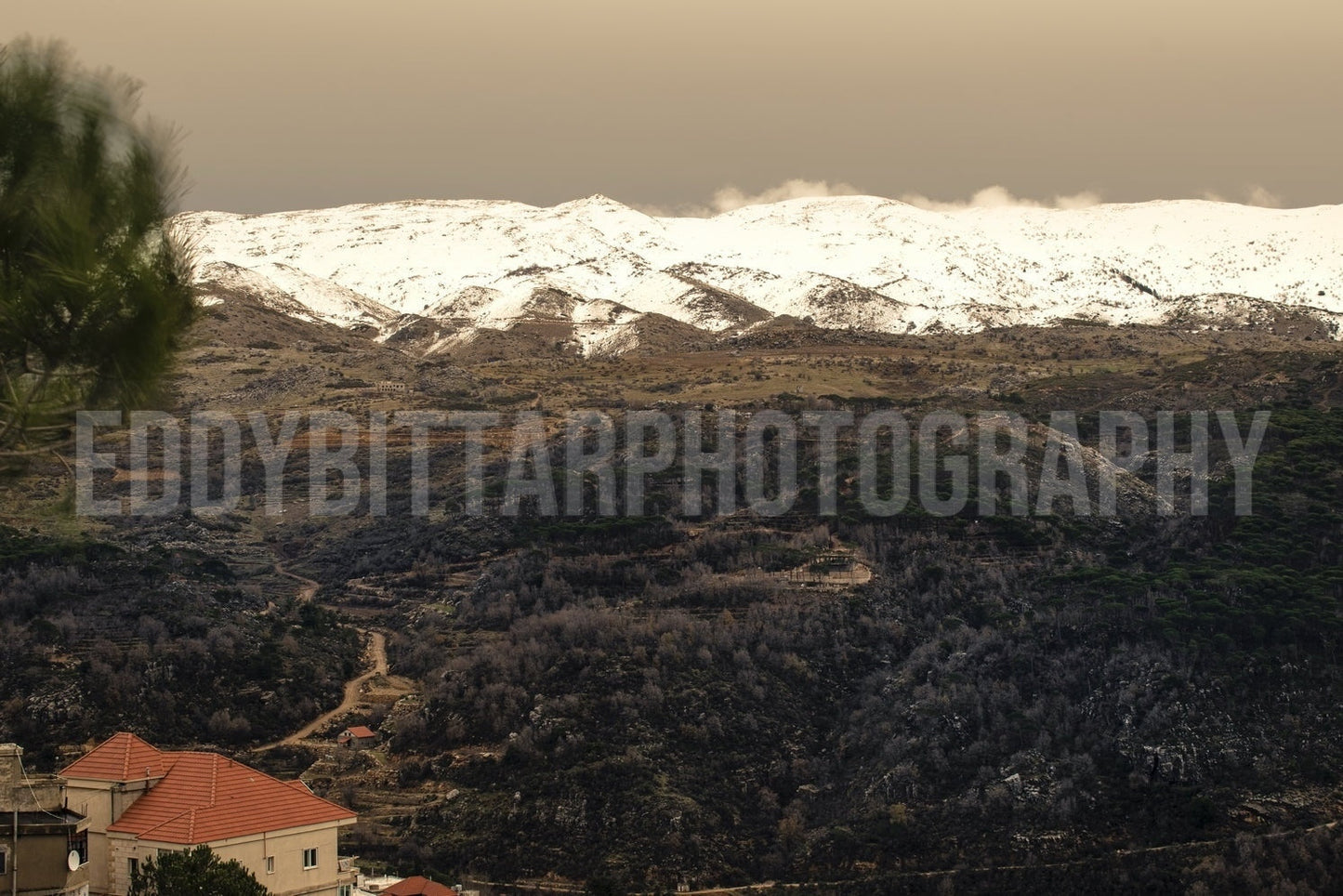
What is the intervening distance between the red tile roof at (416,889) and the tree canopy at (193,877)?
574cm

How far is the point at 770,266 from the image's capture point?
141 meters

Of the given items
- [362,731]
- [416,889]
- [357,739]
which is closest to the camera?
[416,889]

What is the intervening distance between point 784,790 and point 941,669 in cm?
541

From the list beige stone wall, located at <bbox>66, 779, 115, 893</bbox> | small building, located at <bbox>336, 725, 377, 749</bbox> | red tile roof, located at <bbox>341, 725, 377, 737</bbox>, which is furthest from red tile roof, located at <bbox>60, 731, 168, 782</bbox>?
red tile roof, located at <bbox>341, 725, 377, 737</bbox>

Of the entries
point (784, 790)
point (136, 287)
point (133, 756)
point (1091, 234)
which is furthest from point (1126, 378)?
point (1091, 234)

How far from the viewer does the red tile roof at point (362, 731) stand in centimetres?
3816

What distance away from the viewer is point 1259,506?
46.0 m

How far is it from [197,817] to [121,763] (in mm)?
1616

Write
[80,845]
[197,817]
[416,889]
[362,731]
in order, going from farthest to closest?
[362,731]
[416,889]
[197,817]
[80,845]

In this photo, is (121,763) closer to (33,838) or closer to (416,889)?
(33,838)

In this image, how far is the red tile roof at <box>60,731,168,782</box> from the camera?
2172 cm

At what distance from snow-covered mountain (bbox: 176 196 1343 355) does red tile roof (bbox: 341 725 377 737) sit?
67494mm

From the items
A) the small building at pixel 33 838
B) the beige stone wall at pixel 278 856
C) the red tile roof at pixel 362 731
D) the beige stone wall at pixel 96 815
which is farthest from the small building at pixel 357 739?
the small building at pixel 33 838

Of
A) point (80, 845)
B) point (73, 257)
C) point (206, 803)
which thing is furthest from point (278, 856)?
point (73, 257)
